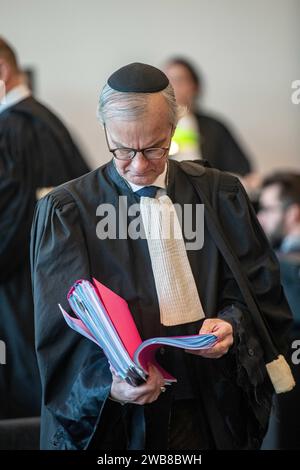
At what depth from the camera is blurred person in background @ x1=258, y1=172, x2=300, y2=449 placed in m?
3.08

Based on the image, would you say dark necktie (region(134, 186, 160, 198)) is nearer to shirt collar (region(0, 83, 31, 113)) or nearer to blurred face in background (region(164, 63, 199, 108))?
shirt collar (region(0, 83, 31, 113))

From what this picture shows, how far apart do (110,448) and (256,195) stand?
2998 mm

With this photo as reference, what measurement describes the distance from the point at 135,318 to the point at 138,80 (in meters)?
0.52

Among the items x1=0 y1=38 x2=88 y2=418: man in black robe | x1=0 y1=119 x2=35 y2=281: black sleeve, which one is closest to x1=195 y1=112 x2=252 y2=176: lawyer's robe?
x1=0 y1=38 x2=88 y2=418: man in black robe

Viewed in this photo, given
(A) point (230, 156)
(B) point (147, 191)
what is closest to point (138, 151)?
(B) point (147, 191)

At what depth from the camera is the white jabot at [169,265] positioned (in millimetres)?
1933

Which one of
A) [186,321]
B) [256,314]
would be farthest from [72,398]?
[256,314]

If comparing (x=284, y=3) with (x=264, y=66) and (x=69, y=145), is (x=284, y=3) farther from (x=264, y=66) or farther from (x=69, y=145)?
(x=69, y=145)

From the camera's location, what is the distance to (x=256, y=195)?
188 inches

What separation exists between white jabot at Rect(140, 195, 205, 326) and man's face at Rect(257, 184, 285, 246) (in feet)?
7.00

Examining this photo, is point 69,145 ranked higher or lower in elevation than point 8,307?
higher

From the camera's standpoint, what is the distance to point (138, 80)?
1.85m

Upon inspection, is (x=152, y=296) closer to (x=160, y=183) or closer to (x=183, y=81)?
(x=160, y=183)

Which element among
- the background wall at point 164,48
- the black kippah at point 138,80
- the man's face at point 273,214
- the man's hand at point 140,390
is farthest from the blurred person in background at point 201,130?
the man's hand at point 140,390
